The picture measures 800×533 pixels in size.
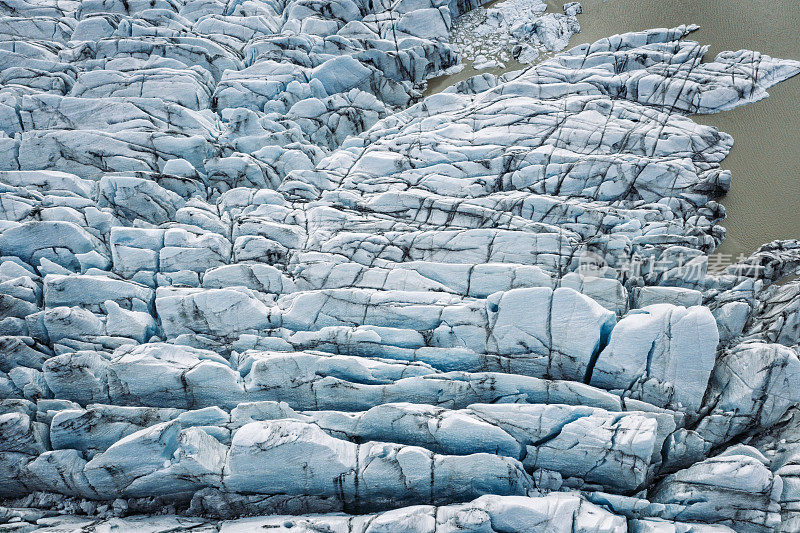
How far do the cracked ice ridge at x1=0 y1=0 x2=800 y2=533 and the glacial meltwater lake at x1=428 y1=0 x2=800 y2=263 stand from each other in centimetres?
78

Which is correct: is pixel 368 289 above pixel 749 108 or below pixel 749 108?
below

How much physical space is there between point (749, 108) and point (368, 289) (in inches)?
675

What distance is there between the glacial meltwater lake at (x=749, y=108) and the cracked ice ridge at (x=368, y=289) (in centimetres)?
78

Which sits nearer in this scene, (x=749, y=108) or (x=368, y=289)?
(x=368, y=289)

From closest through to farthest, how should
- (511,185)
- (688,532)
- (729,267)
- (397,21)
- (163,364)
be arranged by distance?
(688,532), (163,364), (729,267), (511,185), (397,21)

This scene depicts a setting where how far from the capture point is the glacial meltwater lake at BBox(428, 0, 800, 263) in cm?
1688

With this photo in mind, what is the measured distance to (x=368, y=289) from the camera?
43.8 ft

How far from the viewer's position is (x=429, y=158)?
1852 centimetres

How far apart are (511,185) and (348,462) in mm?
11001

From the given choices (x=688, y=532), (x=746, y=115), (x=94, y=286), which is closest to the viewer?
(x=688, y=532)

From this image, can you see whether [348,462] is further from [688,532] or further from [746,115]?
[746,115]

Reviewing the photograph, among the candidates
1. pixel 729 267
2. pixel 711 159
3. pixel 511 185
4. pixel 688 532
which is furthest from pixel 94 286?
pixel 711 159

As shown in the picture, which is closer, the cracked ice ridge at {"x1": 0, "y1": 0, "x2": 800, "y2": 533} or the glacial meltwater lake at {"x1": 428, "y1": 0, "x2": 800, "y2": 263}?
the cracked ice ridge at {"x1": 0, "y1": 0, "x2": 800, "y2": 533}

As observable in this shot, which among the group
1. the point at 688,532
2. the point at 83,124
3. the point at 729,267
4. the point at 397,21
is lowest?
the point at 688,532
